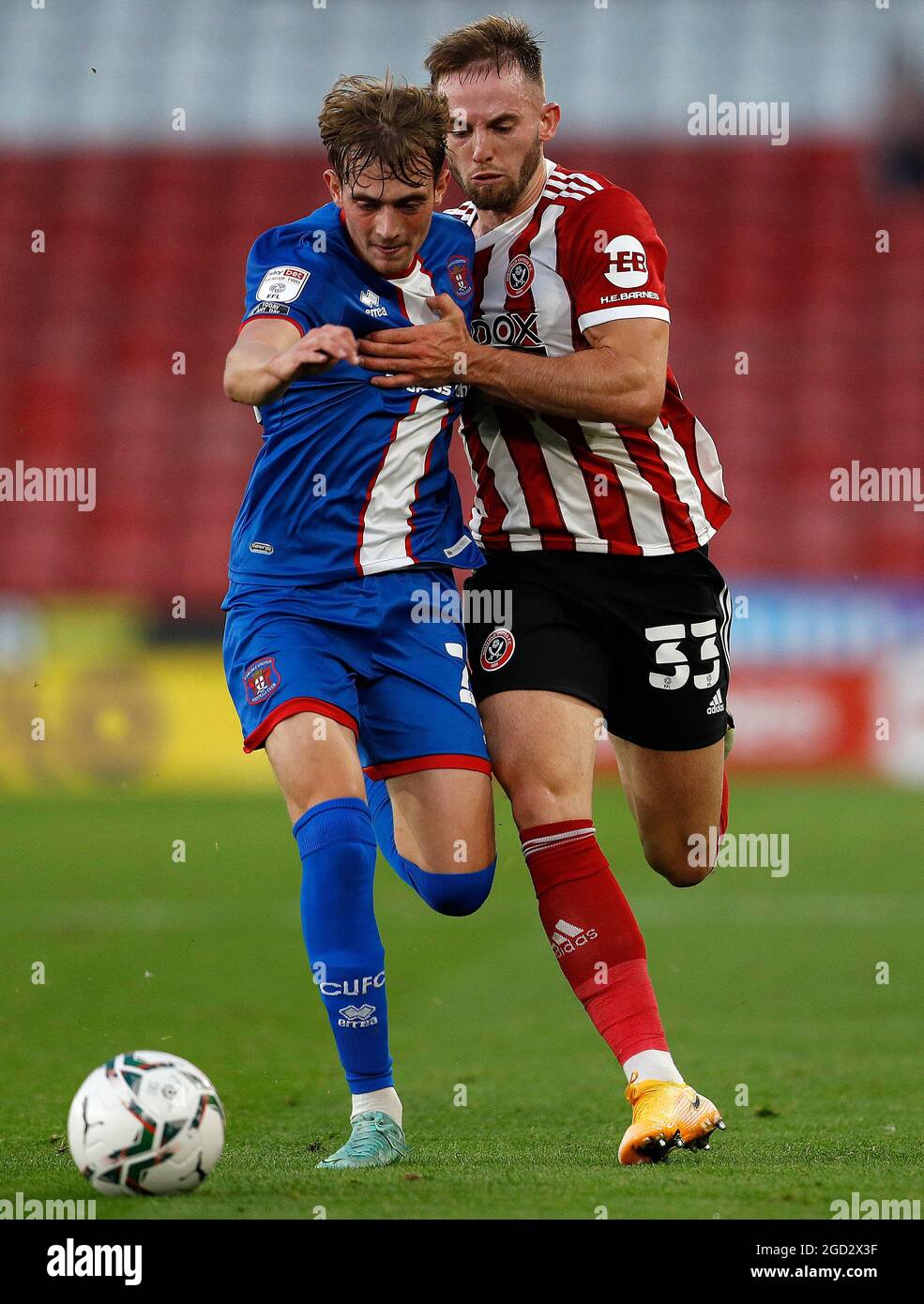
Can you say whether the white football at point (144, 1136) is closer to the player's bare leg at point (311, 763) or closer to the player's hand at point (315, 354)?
the player's bare leg at point (311, 763)

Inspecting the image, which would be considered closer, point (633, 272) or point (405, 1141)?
point (405, 1141)

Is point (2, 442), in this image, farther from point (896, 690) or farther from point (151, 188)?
point (896, 690)

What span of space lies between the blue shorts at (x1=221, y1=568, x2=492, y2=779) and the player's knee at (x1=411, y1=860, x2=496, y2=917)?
0.86 feet

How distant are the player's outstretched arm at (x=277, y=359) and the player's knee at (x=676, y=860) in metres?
1.69

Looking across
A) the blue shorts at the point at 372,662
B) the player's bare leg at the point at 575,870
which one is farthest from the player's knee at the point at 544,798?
the blue shorts at the point at 372,662

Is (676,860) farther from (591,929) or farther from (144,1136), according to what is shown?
(144,1136)

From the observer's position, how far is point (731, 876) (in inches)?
424

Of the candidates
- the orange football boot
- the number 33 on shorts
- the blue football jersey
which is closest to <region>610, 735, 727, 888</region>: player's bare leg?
the number 33 on shorts

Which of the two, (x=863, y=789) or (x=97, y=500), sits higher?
(x=97, y=500)

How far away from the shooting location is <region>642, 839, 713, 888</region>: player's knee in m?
4.84

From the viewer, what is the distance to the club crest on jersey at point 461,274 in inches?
173

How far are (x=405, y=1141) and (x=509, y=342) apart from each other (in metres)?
2.00

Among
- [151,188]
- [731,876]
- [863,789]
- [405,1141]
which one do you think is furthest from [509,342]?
[151,188]

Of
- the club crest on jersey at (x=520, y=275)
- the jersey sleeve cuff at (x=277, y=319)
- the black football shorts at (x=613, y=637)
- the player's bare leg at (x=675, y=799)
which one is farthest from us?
the player's bare leg at (x=675, y=799)
